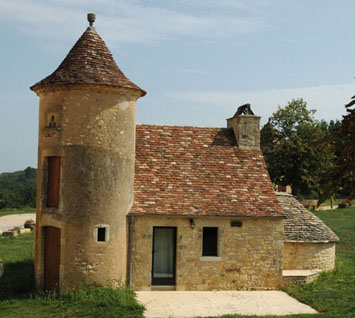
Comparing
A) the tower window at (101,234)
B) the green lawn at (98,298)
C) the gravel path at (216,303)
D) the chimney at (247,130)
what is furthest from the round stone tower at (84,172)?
the chimney at (247,130)

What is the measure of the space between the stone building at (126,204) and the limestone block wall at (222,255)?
3cm

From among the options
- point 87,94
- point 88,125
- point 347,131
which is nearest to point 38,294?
point 88,125

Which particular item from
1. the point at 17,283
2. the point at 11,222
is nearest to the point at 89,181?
the point at 17,283

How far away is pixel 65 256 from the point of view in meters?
14.7

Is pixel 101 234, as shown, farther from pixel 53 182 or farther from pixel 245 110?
pixel 245 110

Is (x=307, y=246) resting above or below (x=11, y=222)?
above

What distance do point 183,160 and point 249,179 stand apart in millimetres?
2454

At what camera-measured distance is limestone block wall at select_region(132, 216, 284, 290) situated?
15.7 metres

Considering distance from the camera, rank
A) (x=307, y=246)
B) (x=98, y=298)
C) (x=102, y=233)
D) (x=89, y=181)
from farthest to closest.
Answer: (x=307, y=246)
(x=102, y=233)
(x=89, y=181)
(x=98, y=298)

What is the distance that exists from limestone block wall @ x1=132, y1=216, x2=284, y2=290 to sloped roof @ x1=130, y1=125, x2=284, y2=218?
40cm

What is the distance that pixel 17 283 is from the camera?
52.5ft

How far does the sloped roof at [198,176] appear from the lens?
53.3 ft

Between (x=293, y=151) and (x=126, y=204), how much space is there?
30458 millimetres

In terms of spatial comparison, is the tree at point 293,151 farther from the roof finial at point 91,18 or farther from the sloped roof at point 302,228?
the roof finial at point 91,18
